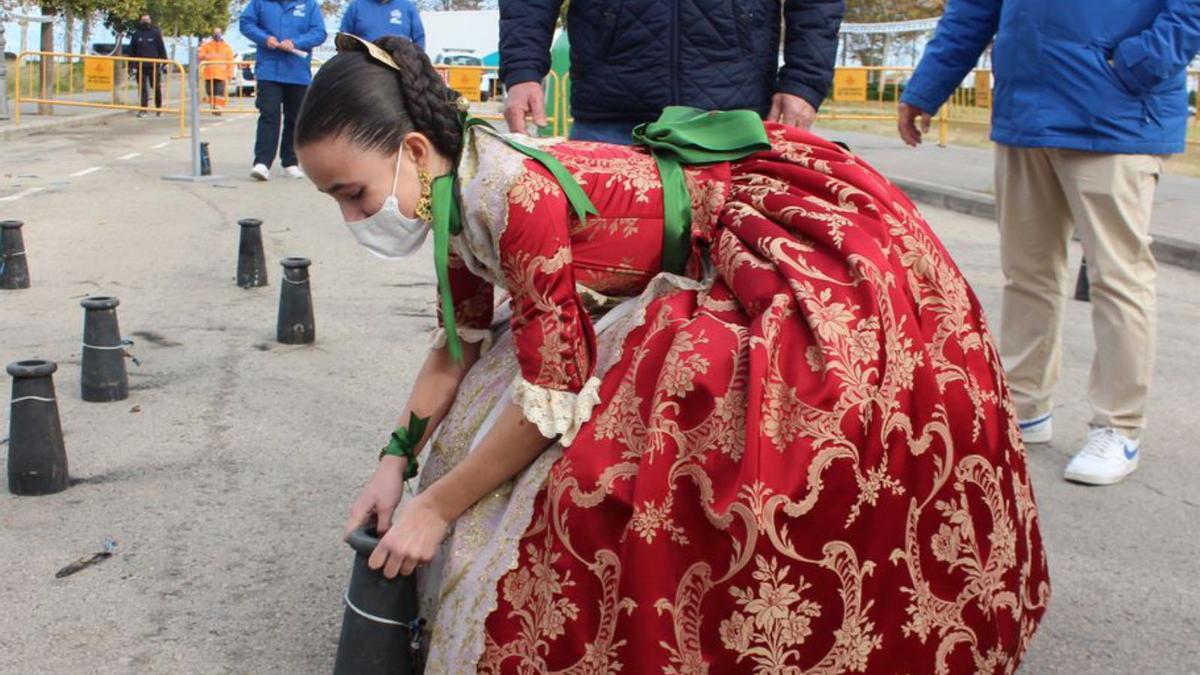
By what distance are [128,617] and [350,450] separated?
141cm

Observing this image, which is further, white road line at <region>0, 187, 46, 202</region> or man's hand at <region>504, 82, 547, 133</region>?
white road line at <region>0, 187, 46, 202</region>

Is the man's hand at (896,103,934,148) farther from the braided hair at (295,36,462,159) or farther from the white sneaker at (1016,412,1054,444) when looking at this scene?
the braided hair at (295,36,462,159)

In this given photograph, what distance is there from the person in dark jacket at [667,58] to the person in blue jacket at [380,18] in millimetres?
8618

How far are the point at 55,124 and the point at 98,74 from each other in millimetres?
2683

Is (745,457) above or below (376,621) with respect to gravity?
above

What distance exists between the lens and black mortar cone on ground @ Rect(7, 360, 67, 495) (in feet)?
13.4

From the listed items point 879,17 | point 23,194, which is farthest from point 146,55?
point 879,17

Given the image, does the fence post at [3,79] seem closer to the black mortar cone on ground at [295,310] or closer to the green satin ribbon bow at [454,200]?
the black mortar cone on ground at [295,310]

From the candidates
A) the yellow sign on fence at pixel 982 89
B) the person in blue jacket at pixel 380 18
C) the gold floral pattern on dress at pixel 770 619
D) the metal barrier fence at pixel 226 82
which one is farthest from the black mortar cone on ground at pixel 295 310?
the yellow sign on fence at pixel 982 89

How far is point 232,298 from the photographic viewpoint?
7277 millimetres

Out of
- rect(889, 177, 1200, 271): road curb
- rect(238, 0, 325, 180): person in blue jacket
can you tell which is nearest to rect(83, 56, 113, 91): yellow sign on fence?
rect(238, 0, 325, 180): person in blue jacket

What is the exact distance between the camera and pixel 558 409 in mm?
2441

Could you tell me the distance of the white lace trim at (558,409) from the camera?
2.44 metres

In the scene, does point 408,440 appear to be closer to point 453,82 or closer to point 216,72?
point 453,82
